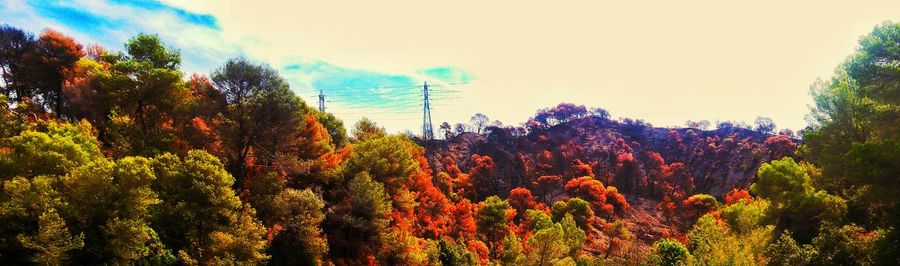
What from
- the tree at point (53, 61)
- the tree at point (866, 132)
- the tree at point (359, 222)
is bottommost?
the tree at point (359, 222)

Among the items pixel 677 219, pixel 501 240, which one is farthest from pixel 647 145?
pixel 501 240

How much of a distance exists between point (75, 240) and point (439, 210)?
41.5 metres

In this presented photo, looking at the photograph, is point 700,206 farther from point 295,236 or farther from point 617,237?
point 295,236

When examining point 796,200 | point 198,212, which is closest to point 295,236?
point 198,212

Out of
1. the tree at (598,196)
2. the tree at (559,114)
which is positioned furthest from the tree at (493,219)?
the tree at (559,114)

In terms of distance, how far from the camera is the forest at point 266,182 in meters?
22.0

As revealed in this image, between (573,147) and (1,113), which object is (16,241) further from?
(573,147)

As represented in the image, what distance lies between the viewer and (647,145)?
154750mm

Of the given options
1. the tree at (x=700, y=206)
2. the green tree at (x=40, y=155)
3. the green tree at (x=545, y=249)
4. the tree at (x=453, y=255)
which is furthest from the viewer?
the tree at (x=700, y=206)

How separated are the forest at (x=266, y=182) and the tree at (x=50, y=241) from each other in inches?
3.5

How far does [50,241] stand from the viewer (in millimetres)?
19906

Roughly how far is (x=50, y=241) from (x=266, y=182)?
15.3m

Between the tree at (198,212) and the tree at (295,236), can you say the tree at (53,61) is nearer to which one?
the tree at (198,212)

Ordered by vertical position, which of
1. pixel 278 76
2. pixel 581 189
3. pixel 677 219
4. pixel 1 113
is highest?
pixel 278 76
